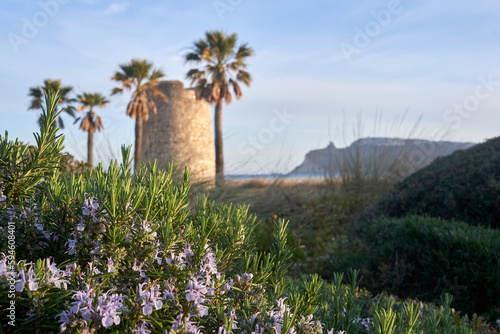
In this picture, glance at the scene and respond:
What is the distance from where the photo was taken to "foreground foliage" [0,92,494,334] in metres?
1.05

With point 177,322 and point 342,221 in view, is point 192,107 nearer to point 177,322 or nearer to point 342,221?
point 342,221

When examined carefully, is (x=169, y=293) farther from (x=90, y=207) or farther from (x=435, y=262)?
(x=435, y=262)

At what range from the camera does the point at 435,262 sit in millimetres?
4965

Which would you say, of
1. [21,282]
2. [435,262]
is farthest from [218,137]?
[21,282]

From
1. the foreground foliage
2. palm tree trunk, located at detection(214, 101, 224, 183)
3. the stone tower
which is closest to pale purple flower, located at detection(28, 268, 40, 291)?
the foreground foliage

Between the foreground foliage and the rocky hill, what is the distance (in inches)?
411

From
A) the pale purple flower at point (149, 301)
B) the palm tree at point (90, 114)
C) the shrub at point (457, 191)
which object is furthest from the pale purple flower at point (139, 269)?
the palm tree at point (90, 114)

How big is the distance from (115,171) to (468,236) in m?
4.65

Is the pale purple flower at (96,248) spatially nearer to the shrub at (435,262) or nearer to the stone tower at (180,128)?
the shrub at (435,262)

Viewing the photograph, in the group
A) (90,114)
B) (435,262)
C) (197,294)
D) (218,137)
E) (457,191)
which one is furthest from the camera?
(90,114)

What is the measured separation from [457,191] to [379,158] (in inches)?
262

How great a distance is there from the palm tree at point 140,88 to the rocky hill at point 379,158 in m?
13.2

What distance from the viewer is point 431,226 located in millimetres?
5082

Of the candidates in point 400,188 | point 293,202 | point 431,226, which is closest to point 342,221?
point 293,202
